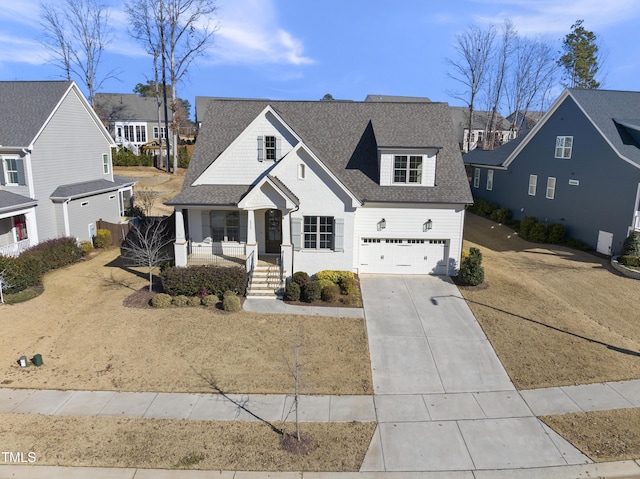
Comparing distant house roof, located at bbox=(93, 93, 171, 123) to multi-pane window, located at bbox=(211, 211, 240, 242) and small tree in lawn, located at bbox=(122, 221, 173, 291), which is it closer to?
small tree in lawn, located at bbox=(122, 221, 173, 291)

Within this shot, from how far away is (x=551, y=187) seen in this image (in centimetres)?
2891

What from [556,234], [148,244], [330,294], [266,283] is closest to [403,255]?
[330,294]

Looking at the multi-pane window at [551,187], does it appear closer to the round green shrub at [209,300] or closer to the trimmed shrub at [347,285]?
the trimmed shrub at [347,285]

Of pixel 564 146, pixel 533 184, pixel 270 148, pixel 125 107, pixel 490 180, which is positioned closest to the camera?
pixel 270 148

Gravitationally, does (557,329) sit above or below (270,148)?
below

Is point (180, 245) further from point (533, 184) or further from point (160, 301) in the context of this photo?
point (533, 184)

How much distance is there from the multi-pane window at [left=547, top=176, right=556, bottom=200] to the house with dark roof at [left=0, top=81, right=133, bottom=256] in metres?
28.6

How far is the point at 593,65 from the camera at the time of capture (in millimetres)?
53688

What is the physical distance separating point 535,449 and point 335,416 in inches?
192

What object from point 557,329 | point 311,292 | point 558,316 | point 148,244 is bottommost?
point 557,329

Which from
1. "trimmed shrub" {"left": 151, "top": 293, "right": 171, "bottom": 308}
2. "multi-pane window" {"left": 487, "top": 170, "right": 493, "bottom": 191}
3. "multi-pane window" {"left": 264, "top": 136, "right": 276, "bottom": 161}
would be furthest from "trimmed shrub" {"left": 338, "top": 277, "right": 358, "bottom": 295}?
"multi-pane window" {"left": 487, "top": 170, "right": 493, "bottom": 191}

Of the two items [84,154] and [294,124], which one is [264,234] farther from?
[84,154]

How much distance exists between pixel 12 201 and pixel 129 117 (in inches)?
1584

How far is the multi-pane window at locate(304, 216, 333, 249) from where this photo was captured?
66.2 ft
